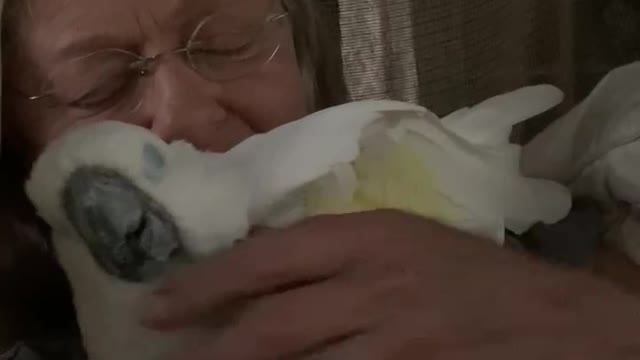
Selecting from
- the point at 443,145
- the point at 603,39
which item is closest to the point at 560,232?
the point at 443,145

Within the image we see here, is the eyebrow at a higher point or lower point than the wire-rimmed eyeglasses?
higher

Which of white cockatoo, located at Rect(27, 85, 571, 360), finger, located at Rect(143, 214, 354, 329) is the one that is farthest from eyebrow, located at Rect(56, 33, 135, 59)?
finger, located at Rect(143, 214, 354, 329)

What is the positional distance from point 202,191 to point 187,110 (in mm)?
171

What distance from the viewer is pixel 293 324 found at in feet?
2.13

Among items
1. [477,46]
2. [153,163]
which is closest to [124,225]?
[153,163]

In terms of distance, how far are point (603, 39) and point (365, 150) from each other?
679 millimetres

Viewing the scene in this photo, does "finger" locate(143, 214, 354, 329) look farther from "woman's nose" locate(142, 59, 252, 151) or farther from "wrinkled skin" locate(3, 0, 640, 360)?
"woman's nose" locate(142, 59, 252, 151)

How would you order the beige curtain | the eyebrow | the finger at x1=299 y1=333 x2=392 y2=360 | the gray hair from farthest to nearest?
the beige curtain
the gray hair
the eyebrow
the finger at x1=299 y1=333 x2=392 y2=360

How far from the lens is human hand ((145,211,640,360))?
2.14 feet

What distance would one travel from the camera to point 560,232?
946mm

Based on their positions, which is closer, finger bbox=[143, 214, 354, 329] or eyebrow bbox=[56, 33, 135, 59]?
finger bbox=[143, 214, 354, 329]

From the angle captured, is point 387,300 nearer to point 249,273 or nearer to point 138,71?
point 249,273

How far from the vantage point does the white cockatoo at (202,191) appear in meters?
0.70

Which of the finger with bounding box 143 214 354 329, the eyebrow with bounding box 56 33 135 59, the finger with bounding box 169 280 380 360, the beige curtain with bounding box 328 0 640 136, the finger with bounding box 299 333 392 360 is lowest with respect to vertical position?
the beige curtain with bounding box 328 0 640 136
